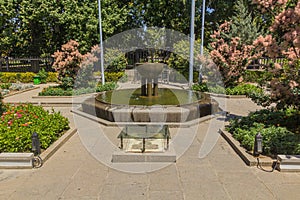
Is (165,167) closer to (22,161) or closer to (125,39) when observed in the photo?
(22,161)

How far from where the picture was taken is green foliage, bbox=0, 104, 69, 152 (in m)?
→ 5.96

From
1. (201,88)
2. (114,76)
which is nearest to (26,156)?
(201,88)

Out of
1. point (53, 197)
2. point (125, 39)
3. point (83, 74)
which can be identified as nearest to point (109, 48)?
point (125, 39)

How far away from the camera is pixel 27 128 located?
6.60 m

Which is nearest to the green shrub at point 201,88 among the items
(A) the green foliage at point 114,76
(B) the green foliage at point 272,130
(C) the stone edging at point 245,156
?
(B) the green foliage at point 272,130

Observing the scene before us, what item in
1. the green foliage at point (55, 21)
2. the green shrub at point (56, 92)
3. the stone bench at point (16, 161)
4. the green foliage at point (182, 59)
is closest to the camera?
the stone bench at point (16, 161)

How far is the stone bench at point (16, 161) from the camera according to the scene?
550 cm

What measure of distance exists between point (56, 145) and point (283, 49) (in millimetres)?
6721

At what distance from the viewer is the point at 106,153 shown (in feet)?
21.0

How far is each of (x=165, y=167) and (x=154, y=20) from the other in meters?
24.3

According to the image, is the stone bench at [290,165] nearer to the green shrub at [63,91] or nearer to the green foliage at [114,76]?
the green shrub at [63,91]

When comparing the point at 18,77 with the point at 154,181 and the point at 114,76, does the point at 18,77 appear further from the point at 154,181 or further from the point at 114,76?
the point at 154,181

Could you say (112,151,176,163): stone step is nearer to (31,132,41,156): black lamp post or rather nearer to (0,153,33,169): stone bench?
(31,132,41,156): black lamp post

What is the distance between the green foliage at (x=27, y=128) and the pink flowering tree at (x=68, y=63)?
6730 mm
